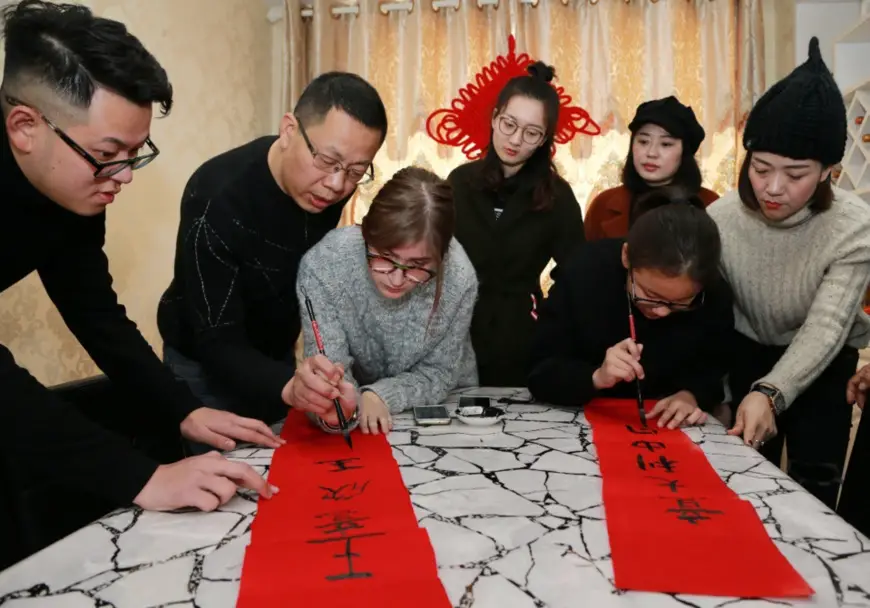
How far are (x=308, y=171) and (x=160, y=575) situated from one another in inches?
33.2

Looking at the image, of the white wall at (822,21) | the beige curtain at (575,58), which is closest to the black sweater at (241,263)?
the beige curtain at (575,58)

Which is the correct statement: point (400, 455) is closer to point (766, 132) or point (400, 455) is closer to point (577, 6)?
point (766, 132)

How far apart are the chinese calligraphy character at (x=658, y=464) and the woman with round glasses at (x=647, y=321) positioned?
0.22 meters

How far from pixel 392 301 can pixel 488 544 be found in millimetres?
790

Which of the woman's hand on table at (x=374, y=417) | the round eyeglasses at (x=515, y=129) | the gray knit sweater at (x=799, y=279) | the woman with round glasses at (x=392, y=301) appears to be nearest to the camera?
the woman's hand on table at (x=374, y=417)

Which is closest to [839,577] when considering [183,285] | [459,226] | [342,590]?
[342,590]

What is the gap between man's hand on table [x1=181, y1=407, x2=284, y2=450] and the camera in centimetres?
120

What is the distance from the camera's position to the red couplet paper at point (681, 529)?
739 mm

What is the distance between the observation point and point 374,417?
51.6 inches

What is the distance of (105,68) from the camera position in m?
0.98

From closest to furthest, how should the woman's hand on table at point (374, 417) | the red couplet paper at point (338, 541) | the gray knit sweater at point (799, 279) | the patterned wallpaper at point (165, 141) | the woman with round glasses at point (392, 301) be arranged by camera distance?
the red couplet paper at point (338, 541)
the woman's hand on table at point (374, 417)
the woman with round glasses at point (392, 301)
the gray knit sweater at point (799, 279)
the patterned wallpaper at point (165, 141)

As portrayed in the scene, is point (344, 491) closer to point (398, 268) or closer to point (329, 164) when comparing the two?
point (398, 268)

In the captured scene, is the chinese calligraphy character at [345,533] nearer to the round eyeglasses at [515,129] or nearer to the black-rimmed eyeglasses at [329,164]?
the black-rimmed eyeglasses at [329,164]

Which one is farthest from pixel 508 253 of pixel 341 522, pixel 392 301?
pixel 341 522
